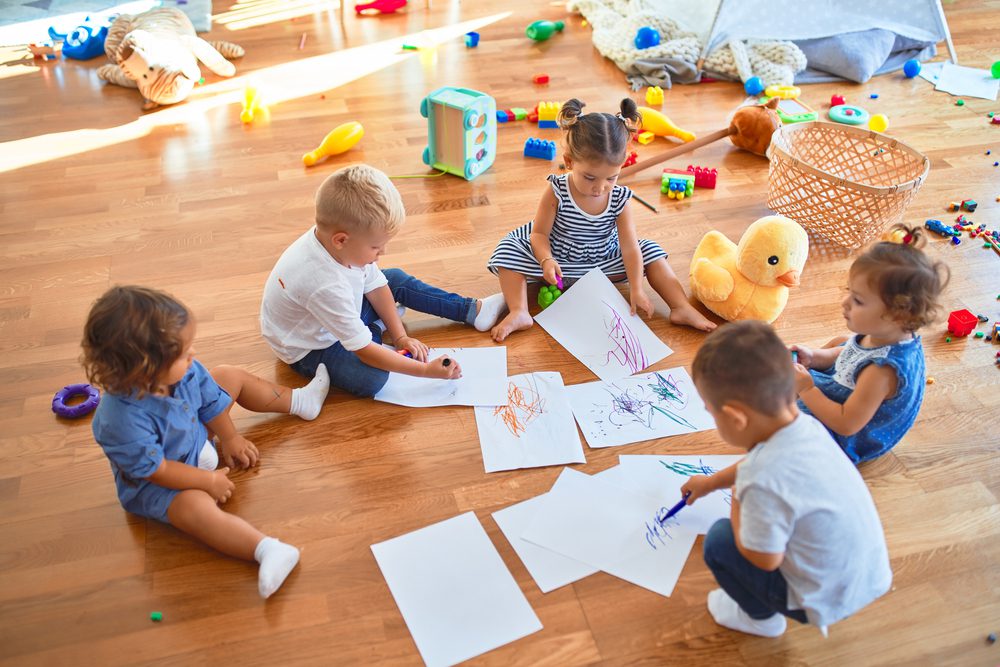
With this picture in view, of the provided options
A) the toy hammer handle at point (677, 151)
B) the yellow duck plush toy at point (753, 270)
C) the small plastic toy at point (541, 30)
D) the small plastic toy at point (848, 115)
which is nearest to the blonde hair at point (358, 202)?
the yellow duck plush toy at point (753, 270)

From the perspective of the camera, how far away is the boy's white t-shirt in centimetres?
151

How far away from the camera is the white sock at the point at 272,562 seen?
126 centimetres

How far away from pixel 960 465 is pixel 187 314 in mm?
1410

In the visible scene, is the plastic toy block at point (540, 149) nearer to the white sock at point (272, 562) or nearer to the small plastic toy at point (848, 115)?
the small plastic toy at point (848, 115)

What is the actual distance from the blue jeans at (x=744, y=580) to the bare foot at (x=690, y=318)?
68 centimetres

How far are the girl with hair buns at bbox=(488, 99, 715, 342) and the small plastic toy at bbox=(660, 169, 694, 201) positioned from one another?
0.41m

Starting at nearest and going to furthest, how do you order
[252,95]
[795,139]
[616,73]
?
[795,139] < [252,95] < [616,73]

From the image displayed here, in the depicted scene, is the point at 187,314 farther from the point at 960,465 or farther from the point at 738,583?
the point at 960,465

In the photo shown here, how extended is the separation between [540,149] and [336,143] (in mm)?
617

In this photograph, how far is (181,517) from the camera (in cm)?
133

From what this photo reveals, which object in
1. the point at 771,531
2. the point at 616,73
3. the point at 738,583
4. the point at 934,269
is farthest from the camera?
the point at 616,73

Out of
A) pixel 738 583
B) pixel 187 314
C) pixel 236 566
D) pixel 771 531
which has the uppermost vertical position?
pixel 187 314

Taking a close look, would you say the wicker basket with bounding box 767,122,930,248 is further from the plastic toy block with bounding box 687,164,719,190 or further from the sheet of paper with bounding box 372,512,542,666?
the sheet of paper with bounding box 372,512,542,666

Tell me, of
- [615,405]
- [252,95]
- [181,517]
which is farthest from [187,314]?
[252,95]
